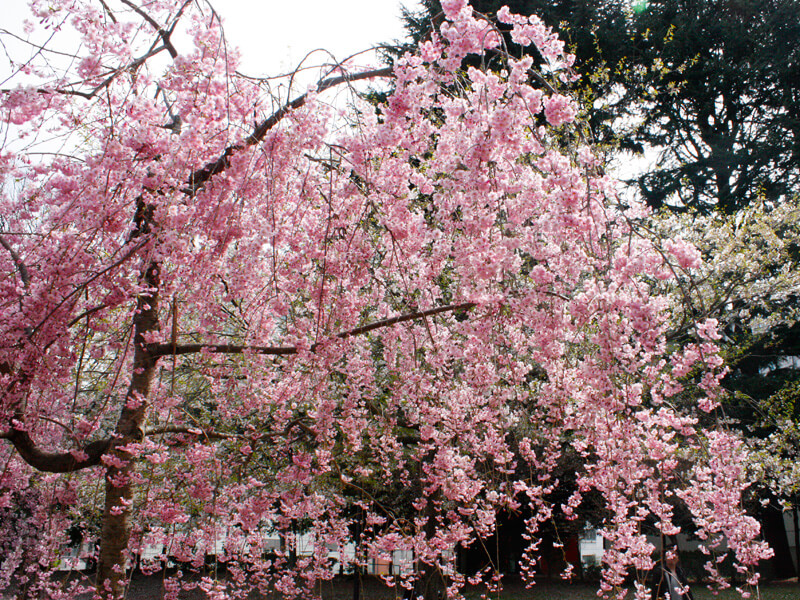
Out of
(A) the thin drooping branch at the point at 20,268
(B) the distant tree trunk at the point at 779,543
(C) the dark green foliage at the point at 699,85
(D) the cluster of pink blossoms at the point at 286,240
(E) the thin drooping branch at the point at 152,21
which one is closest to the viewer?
(D) the cluster of pink blossoms at the point at 286,240

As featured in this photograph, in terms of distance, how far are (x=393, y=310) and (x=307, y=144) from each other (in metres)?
3.04

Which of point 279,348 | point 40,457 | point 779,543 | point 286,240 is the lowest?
point 779,543

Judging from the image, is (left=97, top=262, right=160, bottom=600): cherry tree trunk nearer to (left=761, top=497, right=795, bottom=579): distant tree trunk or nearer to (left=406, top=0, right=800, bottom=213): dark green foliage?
(left=406, top=0, right=800, bottom=213): dark green foliage

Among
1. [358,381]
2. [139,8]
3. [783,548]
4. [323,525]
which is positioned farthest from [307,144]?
[783,548]

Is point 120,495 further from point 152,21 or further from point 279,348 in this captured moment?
point 152,21

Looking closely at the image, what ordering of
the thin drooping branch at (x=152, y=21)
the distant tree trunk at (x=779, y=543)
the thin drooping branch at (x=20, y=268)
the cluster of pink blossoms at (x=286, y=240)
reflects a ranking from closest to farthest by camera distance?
the cluster of pink blossoms at (x=286, y=240)
the thin drooping branch at (x=152, y=21)
the thin drooping branch at (x=20, y=268)
the distant tree trunk at (x=779, y=543)

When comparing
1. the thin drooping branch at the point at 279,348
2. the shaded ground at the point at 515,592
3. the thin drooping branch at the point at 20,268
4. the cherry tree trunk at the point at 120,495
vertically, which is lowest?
the shaded ground at the point at 515,592

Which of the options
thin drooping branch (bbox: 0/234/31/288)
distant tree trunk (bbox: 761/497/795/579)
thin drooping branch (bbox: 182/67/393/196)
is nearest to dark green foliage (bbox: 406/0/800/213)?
distant tree trunk (bbox: 761/497/795/579)

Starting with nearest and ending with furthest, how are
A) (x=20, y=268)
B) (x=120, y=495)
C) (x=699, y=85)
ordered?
(x=20, y=268) → (x=120, y=495) → (x=699, y=85)

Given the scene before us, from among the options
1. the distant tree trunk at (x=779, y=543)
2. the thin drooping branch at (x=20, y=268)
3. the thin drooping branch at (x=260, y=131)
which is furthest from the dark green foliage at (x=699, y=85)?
the thin drooping branch at (x=20, y=268)

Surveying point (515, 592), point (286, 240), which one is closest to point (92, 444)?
point (286, 240)

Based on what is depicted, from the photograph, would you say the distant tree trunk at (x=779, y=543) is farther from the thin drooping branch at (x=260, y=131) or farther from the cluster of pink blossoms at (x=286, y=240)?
Answer: the thin drooping branch at (x=260, y=131)

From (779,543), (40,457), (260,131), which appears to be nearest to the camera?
(260,131)

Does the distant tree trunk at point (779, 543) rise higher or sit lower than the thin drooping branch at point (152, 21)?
lower
